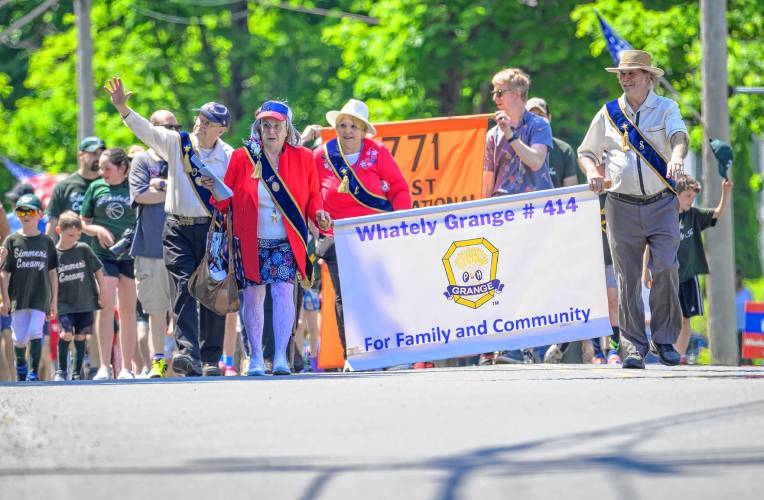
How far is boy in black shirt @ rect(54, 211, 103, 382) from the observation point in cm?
1523

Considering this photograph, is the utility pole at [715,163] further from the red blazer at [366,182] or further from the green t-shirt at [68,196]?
the red blazer at [366,182]

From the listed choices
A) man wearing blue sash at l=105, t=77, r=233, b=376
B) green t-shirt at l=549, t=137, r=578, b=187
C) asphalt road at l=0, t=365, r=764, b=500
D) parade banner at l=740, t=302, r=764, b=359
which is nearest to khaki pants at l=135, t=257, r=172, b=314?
man wearing blue sash at l=105, t=77, r=233, b=376

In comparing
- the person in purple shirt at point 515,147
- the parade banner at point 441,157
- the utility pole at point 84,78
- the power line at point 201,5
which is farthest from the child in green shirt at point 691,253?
the power line at point 201,5

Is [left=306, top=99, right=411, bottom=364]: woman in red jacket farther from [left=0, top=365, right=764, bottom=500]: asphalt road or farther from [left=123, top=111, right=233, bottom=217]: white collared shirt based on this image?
[left=0, top=365, right=764, bottom=500]: asphalt road

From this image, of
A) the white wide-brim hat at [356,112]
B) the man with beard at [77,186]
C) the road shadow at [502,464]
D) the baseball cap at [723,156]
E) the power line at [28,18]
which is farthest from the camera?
the power line at [28,18]

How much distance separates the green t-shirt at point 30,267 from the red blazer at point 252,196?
11.2 ft

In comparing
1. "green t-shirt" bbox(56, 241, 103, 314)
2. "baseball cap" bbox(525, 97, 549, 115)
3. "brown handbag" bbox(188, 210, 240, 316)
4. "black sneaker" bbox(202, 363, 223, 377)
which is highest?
"baseball cap" bbox(525, 97, 549, 115)

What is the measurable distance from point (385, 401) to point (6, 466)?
2.54m

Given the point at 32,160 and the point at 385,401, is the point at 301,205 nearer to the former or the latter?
the point at 385,401

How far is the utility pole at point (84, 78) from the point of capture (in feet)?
86.4

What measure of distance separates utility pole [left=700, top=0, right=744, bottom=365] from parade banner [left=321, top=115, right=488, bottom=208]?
18.0ft

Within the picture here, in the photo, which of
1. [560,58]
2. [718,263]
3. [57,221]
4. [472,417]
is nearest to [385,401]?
[472,417]

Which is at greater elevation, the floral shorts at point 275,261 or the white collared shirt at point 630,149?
the white collared shirt at point 630,149

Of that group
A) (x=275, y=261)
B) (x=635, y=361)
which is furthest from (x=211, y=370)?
(x=635, y=361)
